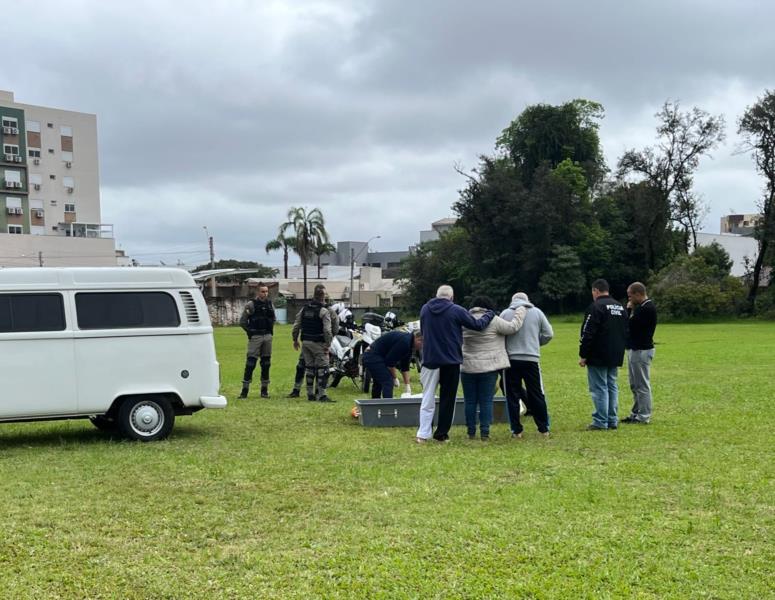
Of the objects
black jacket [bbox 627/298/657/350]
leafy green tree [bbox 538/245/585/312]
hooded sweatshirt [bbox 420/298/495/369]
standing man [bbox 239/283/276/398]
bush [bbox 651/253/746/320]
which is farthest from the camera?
leafy green tree [bbox 538/245/585/312]

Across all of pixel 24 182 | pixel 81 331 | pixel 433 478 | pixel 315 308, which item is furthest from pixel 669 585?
pixel 24 182

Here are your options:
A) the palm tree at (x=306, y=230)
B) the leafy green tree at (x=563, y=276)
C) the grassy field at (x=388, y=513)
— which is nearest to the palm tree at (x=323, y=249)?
the palm tree at (x=306, y=230)

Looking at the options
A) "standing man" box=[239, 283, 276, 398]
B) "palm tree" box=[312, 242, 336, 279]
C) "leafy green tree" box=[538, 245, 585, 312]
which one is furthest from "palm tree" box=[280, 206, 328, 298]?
"standing man" box=[239, 283, 276, 398]

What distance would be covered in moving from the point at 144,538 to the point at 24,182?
8149cm

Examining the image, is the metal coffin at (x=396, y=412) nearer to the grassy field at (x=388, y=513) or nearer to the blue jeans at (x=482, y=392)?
the grassy field at (x=388, y=513)

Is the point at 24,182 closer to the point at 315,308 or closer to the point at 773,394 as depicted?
the point at 315,308

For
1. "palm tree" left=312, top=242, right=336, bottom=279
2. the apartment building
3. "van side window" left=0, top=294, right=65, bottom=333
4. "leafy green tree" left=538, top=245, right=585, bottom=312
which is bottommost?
"van side window" left=0, top=294, right=65, bottom=333

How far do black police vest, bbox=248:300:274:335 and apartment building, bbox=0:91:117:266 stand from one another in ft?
210

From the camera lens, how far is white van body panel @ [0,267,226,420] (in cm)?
927

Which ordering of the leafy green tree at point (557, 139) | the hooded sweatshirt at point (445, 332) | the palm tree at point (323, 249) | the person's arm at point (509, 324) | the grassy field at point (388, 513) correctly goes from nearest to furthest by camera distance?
the grassy field at point (388, 513) → the hooded sweatshirt at point (445, 332) → the person's arm at point (509, 324) → the leafy green tree at point (557, 139) → the palm tree at point (323, 249)

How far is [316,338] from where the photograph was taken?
13914 mm

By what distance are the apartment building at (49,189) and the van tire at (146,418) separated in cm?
6789

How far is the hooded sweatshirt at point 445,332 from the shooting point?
966cm

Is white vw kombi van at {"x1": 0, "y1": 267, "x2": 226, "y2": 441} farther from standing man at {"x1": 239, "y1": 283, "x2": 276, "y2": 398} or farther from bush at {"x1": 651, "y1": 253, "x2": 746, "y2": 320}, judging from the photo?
bush at {"x1": 651, "y1": 253, "x2": 746, "y2": 320}
